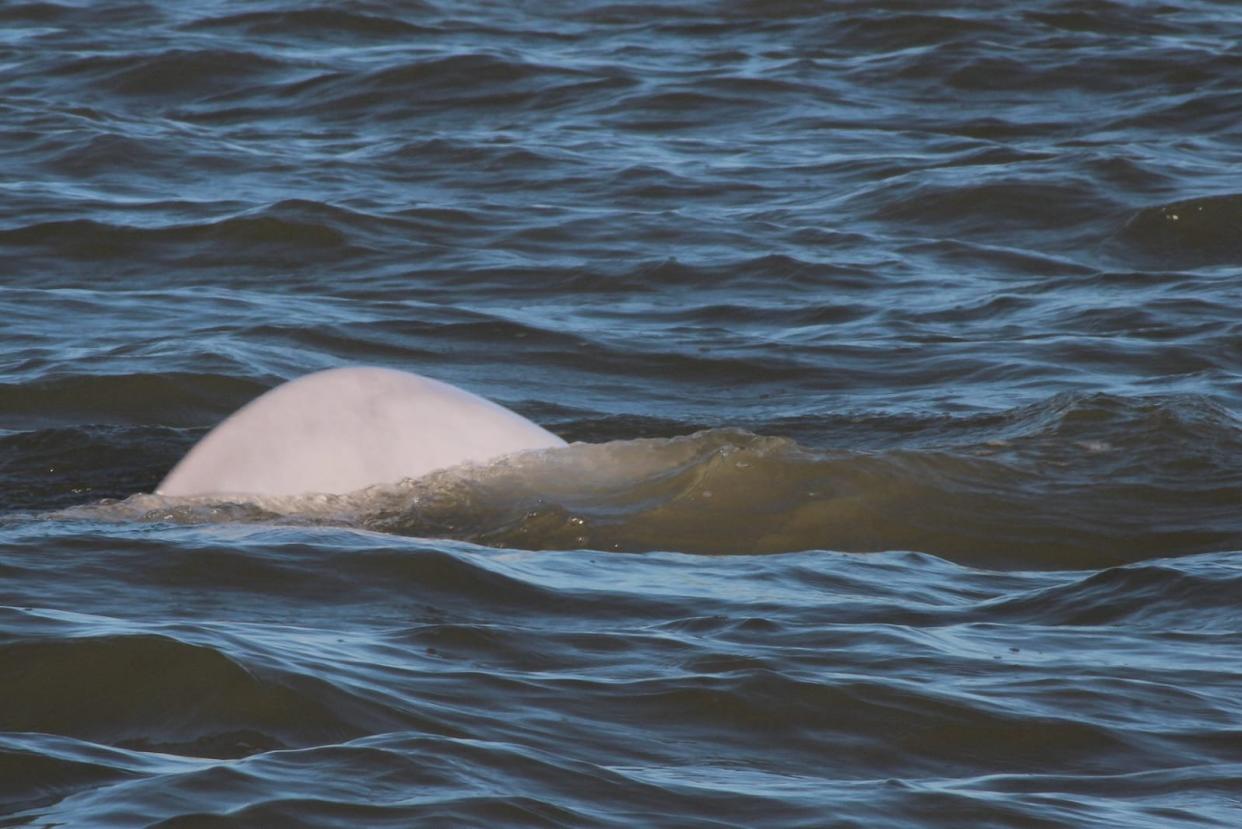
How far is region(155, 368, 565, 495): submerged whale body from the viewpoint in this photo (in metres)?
6.14

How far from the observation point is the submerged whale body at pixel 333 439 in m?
6.14

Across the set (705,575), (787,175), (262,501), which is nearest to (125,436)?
(262,501)

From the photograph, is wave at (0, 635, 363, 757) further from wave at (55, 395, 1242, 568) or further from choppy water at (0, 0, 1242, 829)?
wave at (55, 395, 1242, 568)

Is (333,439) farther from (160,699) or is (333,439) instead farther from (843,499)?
(843,499)

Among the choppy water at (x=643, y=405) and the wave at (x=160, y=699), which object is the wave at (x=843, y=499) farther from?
the wave at (x=160, y=699)

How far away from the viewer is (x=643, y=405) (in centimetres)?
886

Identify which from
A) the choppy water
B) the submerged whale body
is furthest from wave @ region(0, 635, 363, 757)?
the submerged whale body

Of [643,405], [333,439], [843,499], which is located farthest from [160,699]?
[643,405]

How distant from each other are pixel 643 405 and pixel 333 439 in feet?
9.26

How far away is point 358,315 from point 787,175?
144 inches

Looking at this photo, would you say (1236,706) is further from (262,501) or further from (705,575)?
(262,501)

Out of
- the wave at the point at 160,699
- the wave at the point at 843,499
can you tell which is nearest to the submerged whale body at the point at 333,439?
the wave at the point at 843,499

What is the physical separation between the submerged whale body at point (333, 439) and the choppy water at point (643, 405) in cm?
10

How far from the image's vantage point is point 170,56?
51.8 feet
